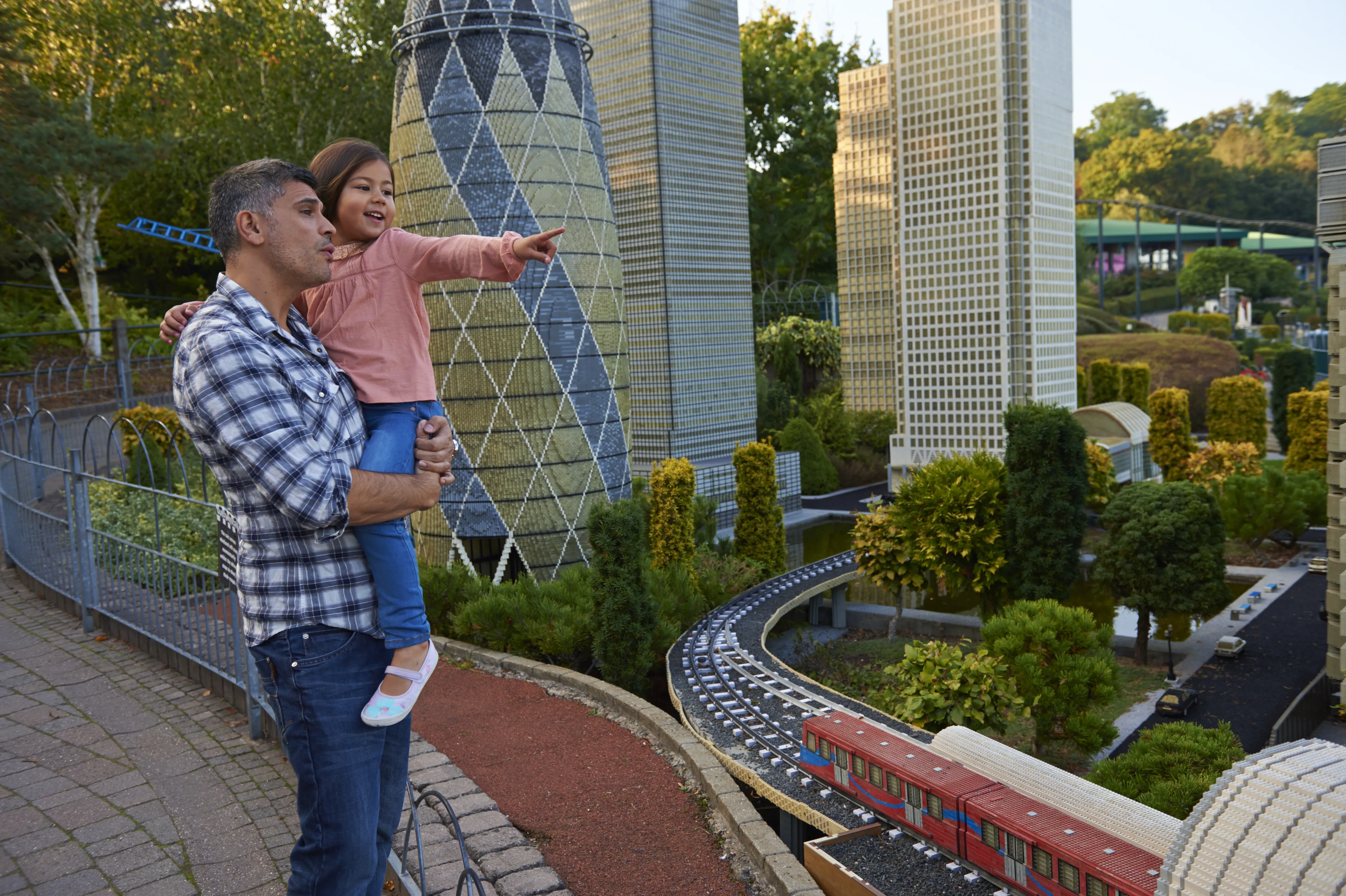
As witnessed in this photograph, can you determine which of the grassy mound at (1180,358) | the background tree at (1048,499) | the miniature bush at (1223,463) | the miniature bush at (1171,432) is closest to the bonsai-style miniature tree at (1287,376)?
the grassy mound at (1180,358)

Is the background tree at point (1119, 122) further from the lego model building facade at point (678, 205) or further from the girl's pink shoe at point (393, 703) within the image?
the girl's pink shoe at point (393, 703)

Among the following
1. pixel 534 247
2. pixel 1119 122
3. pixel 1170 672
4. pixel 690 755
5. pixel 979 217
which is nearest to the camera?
pixel 534 247

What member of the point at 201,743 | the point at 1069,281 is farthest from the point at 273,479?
the point at 1069,281

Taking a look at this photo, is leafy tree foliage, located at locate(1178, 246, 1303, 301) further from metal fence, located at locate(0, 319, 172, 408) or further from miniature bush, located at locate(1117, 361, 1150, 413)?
metal fence, located at locate(0, 319, 172, 408)

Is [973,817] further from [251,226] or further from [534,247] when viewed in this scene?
[251,226]

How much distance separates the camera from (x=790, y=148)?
42.4 meters

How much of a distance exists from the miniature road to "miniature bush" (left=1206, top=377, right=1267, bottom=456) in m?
10.6

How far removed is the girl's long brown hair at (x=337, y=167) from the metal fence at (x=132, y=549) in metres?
3.63

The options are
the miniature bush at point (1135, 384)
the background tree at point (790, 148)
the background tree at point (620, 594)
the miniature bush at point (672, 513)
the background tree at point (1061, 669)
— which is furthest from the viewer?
the background tree at point (790, 148)

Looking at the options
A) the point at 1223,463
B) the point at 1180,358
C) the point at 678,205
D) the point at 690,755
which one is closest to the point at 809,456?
the point at 678,205

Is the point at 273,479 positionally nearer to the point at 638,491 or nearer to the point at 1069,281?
the point at 638,491

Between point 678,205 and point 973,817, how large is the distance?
694 inches

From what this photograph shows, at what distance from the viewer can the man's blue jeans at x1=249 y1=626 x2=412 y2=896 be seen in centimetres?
243

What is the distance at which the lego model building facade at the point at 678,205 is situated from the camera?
70.5 ft
